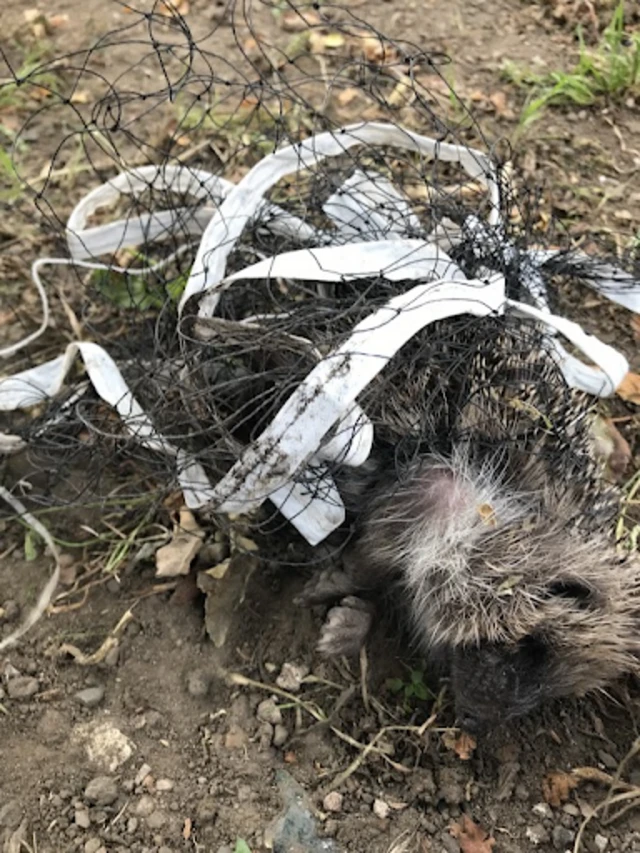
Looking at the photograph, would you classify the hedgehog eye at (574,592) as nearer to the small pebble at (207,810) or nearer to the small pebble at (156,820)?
the small pebble at (207,810)

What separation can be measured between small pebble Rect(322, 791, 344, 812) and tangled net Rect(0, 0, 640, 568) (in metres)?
0.68

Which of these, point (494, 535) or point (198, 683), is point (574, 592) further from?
point (198, 683)

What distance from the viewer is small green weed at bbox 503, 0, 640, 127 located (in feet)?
13.1

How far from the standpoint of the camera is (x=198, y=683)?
8.41 feet

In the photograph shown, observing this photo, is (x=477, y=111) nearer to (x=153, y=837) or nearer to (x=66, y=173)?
(x=66, y=173)

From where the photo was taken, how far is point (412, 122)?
153 inches

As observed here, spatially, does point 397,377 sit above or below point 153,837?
above

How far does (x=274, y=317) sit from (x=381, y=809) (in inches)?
51.4

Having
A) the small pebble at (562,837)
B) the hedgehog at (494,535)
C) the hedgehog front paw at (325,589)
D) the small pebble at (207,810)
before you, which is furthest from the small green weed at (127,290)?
the small pebble at (562,837)

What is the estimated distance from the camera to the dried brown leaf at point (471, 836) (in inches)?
92.0

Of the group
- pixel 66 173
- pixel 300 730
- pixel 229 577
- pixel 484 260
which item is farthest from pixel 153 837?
pixel 66 173

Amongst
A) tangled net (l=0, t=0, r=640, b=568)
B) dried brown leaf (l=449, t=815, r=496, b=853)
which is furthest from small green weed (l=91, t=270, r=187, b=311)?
dried brown leaf (l=449, t=815, r=496, b=853)

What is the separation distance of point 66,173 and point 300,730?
2.28m

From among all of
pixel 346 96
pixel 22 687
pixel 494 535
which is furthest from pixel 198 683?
pixel 346 96
